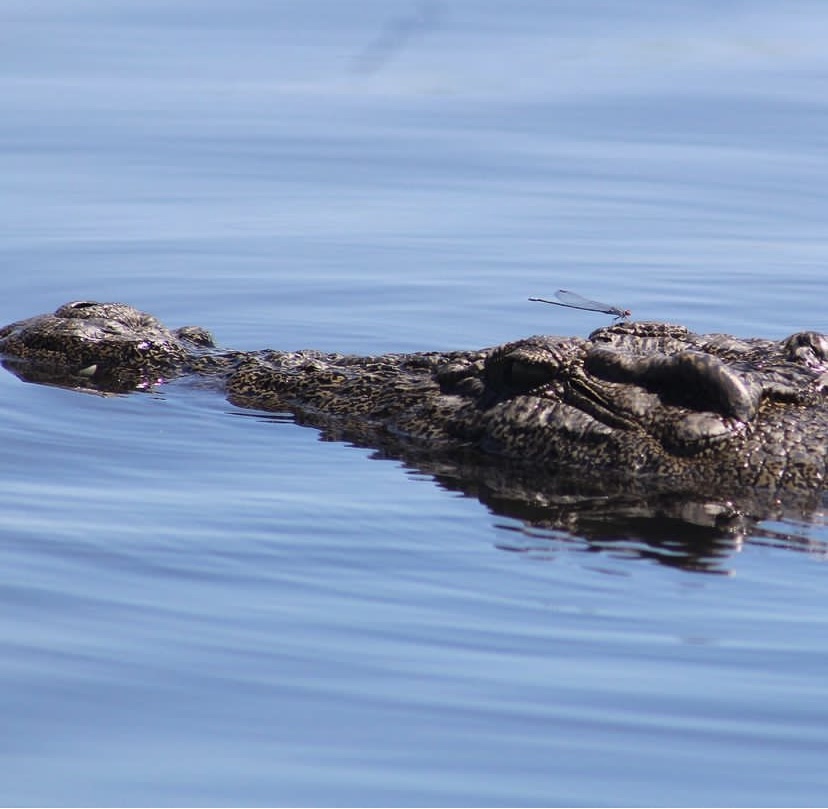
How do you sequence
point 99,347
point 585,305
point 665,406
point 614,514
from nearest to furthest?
1. point 614,514
2. point 665,406
3. point 99,347
4. point 585,305

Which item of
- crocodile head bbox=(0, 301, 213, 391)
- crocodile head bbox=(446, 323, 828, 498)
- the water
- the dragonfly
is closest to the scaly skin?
crocodile head bbox=(446, 323, 828, 498)

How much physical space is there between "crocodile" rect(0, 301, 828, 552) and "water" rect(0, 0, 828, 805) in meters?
0.38

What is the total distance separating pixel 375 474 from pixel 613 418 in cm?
128

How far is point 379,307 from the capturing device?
49.8 feet

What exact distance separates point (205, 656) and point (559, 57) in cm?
1851

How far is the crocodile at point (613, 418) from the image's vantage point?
10.3 meters

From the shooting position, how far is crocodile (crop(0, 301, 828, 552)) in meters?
10.3

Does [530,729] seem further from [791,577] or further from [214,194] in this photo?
[214,194]

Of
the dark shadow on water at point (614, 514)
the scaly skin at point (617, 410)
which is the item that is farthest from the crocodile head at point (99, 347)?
the dark shadow on water at point (614, 514)

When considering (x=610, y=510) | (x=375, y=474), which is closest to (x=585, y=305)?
(x=375, y=474)

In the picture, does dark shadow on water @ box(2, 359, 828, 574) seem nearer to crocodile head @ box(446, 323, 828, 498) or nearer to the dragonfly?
crocodile head @ box(446, 323, 828, 498)

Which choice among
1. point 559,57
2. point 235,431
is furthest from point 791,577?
point 559,57

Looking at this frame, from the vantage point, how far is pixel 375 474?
10586 mm

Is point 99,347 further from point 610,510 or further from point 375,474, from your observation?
point 610,510
